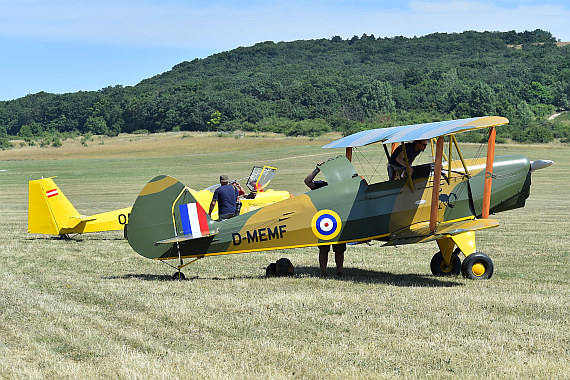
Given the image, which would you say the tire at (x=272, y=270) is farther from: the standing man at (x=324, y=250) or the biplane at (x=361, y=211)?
the biplane at (x=361, y=211)

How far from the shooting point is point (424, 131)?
32.1 feet

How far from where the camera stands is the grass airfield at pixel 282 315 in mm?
5828

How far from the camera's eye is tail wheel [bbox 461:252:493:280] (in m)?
9.98

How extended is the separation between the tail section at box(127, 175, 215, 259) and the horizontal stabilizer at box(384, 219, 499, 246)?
271cm

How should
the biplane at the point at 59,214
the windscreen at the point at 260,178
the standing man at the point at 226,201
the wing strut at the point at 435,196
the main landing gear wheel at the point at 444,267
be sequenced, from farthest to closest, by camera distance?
the windscreen at the point at 260,178 < the biplane at the point at 59,214 < the standing man at the point at 226,201 < the main landing gear wheel at the point at 444,267 < the wing strut at the point at 435,196

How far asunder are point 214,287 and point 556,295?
14.5 ft

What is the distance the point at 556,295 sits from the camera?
29.2ft

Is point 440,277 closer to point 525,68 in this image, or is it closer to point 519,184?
point 519,184

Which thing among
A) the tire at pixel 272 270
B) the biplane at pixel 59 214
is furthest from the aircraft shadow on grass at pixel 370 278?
the biplane at pixel 59 214

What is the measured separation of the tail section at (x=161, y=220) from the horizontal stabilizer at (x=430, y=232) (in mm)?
2711

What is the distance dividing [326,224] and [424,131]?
190cm

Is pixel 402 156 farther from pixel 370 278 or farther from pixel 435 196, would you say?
pixel 370 278

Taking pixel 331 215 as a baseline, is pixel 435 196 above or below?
above

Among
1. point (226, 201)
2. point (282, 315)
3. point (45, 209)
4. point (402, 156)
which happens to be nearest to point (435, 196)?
point (402, 156)
